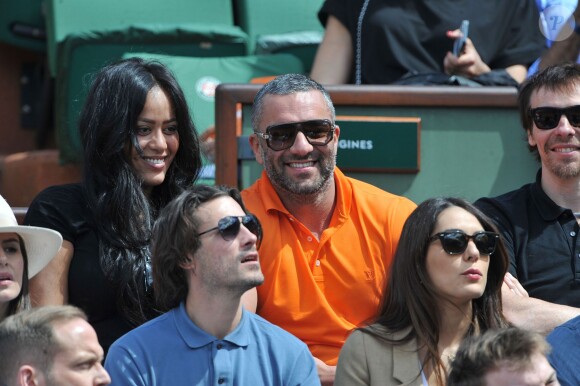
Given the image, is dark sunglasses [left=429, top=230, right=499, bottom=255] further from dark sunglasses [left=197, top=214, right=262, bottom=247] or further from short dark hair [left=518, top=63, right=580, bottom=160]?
short dark hair [left=518, top=63, right=580, bottom=160]

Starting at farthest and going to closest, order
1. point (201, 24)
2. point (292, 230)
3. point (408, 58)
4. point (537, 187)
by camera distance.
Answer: point (201, 24) < point (408, 58) < point (537, 187) < point (292, 230)

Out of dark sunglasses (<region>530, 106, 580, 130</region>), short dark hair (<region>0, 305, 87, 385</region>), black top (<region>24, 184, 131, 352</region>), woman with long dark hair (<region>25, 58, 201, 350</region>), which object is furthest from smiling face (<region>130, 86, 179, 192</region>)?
dark sunglasses (<region>530, 106, 580, 130</region>)

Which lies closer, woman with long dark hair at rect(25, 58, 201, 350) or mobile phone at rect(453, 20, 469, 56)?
woman with long dark hair at rect(25, 58, 201, 350)

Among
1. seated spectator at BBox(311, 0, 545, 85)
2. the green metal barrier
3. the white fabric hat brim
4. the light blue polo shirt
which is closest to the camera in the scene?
the light blue polo shirt

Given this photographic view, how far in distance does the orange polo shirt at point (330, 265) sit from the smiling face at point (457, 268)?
0.31m

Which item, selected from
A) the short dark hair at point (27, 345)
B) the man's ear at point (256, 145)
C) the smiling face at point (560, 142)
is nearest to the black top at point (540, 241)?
the smiling face at point (560, 142)

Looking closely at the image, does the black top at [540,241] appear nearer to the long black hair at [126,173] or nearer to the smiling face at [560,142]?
the smiling face at [560,142]

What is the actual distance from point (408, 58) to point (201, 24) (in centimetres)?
167

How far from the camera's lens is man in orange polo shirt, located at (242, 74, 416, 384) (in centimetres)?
412

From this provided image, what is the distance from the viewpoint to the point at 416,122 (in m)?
4.97

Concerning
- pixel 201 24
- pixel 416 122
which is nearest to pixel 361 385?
pixel 416 122

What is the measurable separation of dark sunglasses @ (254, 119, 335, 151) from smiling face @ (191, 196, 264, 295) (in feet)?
2.10

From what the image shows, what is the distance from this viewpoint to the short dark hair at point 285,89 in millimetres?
4344

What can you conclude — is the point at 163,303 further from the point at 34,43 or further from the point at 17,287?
the point at 34,43
